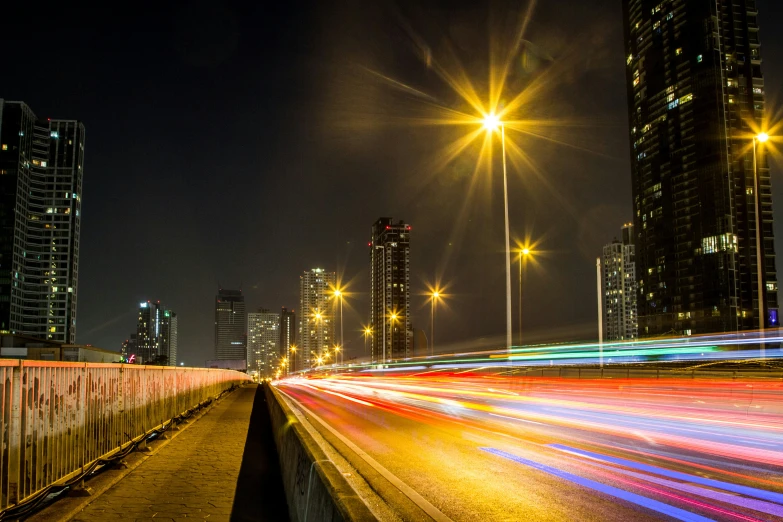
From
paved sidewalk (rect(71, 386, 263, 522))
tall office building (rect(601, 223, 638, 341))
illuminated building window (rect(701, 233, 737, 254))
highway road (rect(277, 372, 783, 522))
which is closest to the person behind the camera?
highway road (rect(277, 372, 783, 522))

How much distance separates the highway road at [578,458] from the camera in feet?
21.6

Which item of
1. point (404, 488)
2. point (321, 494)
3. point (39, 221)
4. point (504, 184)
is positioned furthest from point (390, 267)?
point (321, 494)

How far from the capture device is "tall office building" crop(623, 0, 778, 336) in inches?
4724

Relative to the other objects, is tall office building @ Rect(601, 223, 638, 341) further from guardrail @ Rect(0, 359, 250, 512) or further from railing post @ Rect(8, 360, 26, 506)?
railing post @ Rect(8, 360, 26, 506)

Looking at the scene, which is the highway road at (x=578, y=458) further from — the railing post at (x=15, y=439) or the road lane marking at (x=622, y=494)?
the railing post at (x=15, y=439)

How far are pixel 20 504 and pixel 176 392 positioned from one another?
11683 mm

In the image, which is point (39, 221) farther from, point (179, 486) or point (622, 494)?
point (622, 494)

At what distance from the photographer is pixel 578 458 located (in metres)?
9.97

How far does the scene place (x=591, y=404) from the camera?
65.5 ft

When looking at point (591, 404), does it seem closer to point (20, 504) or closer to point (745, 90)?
point (20, 504)

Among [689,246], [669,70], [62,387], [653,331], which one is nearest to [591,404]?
[62,387]

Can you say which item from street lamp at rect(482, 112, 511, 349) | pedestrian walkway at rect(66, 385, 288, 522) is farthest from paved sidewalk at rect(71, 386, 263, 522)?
street lamp at rect(482, 112, 511, 349)

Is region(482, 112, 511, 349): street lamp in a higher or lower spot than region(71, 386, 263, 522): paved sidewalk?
higher

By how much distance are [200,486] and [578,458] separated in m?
5.68
